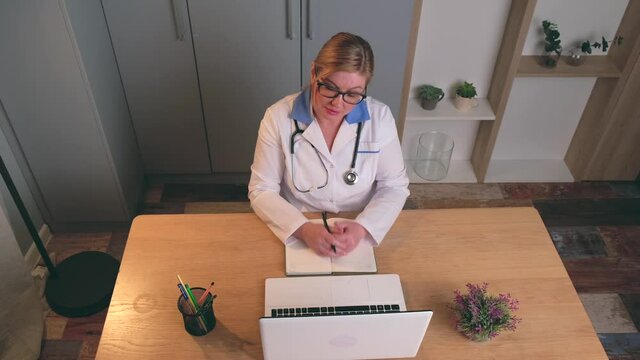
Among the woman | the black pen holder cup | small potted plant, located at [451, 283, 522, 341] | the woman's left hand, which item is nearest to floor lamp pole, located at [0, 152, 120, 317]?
the woman

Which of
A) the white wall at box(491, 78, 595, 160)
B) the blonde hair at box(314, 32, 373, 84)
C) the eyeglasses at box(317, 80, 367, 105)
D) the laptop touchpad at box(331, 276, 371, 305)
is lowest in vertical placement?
the white wall at box(491, 78, 595, 160)

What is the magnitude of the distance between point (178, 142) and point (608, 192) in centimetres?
258

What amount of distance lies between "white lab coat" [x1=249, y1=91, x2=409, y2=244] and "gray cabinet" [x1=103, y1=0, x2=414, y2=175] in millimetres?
858

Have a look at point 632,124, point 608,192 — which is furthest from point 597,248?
point 632,124

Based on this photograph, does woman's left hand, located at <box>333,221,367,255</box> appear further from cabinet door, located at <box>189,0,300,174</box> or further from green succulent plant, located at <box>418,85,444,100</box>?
green succulent plant, located at <box>418,85,444,100</box>

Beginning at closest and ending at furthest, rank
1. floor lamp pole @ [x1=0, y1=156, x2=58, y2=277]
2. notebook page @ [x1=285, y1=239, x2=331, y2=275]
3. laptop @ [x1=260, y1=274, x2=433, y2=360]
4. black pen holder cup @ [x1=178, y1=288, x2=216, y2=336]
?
laptop @ [x1=260, y1=274, x2=433, y2=360], black pen holder cup @ [x1=178, y1=288, x2=216, y2=336], notebook page @ [x1=285, y1=239, x2=331, y2=275], floor lamp pole @ [x1=0, y1=156, x2=58, y2=277]

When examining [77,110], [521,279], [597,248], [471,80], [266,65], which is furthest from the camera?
[471,80]

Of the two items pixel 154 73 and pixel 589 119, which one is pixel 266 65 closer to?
pixel 154 73

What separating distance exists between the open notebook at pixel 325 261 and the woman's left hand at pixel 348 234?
20mm

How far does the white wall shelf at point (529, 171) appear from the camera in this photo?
3238 millimetres

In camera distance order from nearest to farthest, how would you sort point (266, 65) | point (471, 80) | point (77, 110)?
point (77, 110), point (266, 65), point (471, 80)

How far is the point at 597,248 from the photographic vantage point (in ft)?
9.18

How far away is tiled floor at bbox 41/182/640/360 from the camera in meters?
2.33

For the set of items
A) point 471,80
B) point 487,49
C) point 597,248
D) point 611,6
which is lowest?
point 597,248
